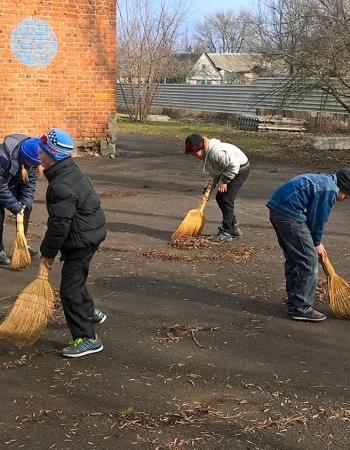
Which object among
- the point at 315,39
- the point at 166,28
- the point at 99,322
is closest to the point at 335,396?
the point at 99,322

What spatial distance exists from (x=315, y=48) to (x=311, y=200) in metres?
13.6

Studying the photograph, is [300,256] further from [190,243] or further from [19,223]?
[19,223]

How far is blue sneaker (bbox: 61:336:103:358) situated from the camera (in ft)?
15.6

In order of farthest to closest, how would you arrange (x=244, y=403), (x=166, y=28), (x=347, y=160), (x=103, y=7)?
(x=166, y=28) < (x=347, y=160) < (x=103, y=7) < (x=244, y=403)

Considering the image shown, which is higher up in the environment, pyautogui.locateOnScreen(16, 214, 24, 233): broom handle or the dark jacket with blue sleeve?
the dark jacket with blue sleeve

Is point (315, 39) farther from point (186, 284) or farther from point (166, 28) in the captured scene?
point (166, 28)

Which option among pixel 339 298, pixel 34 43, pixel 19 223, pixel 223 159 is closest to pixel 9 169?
pixel 19 223

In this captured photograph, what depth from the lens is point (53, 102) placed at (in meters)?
16.2

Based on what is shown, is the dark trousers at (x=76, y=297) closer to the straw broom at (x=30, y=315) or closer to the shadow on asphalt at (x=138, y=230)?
the straw broom at (x=30, y=315)

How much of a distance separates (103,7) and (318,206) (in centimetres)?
1254

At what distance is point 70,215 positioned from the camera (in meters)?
4.50

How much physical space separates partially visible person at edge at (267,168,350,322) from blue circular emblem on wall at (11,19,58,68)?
11.7 metres

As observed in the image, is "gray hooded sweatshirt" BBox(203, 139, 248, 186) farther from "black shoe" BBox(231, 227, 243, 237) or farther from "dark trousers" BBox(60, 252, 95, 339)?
"dark trousers" BBox(60, 252, 95, 339)

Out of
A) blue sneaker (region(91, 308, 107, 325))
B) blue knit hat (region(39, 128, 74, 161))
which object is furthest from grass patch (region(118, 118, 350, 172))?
blue knit hat (region(39, 128, 74, 161))
